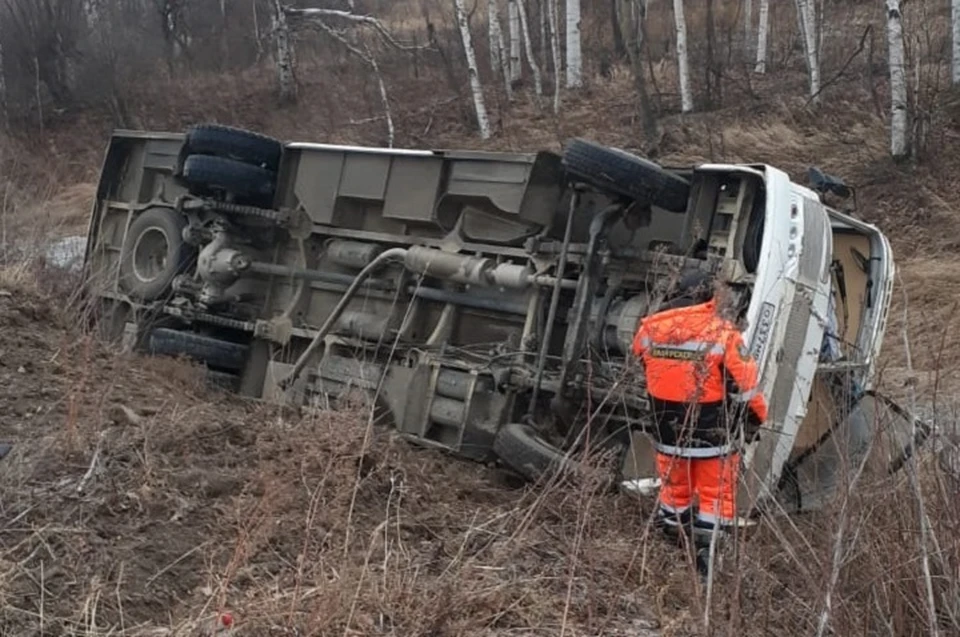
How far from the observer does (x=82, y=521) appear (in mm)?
3543

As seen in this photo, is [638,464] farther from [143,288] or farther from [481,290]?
[143,288]

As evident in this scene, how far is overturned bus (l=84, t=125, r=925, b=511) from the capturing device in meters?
4.98

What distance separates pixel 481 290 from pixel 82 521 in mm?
2955

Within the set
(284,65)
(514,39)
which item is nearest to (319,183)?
(514,39)

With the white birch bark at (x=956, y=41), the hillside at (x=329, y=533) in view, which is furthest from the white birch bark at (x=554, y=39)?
the hillside at (x=329, y=533)

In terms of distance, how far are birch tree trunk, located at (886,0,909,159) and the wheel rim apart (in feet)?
26.7

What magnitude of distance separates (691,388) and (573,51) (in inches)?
619

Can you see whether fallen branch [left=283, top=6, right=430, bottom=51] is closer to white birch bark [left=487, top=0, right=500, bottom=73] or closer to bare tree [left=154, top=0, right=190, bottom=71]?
white birch bark [left=487, top=0, right=500, bottom=73]

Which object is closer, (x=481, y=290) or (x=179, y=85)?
(x=481, y=290)

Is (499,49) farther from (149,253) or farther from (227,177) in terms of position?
(227,177)

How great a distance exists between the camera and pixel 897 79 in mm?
11891

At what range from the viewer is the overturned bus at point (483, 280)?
4.98m

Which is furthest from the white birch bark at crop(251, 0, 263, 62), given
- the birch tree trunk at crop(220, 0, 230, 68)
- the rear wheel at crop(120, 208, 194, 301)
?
the rear wheel at crop(120, 208, 194, 301)

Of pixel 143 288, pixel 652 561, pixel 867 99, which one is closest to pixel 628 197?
pixel 652 561
